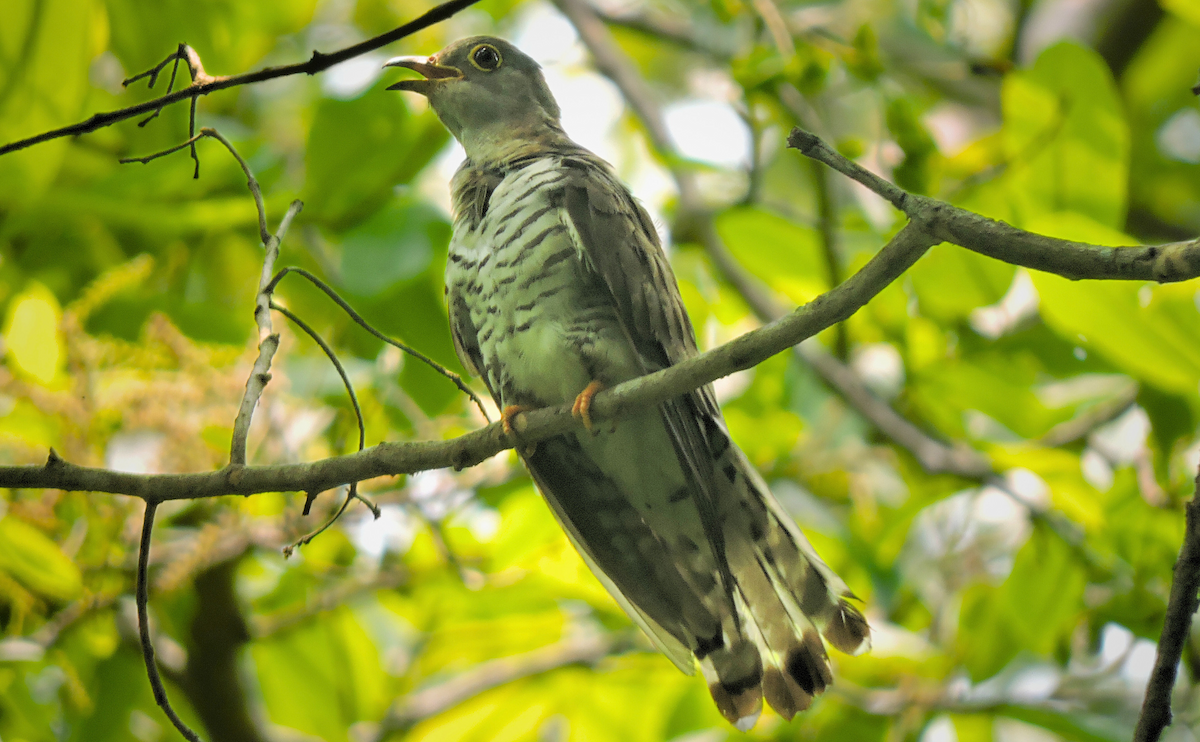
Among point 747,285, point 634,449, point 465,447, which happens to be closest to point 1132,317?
point 634,449

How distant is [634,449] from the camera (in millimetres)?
2375

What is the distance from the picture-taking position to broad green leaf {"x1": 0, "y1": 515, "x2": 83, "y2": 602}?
2365 mm

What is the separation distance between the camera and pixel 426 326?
2939 mm

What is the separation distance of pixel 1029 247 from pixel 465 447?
3.19ft

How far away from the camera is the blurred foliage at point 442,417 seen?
2555 millimetres

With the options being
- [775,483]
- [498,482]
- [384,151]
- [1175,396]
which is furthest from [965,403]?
[384,151]

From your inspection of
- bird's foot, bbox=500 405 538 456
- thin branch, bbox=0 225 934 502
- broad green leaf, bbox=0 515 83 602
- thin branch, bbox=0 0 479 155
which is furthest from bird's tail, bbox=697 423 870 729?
broad green leaf, bbox=0 515 83 602

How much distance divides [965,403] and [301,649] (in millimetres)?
2450

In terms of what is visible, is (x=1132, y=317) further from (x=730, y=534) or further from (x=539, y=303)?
(x=539, y=303)

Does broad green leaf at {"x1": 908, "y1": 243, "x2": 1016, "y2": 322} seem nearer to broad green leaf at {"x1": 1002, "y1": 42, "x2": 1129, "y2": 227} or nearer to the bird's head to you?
broad green leaf at {"x1": 1002, "y1": 42, "x2": 1129, "y2": 227}

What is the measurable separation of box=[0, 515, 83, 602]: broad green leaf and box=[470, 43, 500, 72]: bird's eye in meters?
1.82

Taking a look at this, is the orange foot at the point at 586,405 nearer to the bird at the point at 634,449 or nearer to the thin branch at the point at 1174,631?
the bird at the point at 634,449

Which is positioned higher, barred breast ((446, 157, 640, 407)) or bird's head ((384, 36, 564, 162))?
bird's head ((384, 36, 564, 162))

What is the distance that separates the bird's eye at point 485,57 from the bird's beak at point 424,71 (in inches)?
2.7
